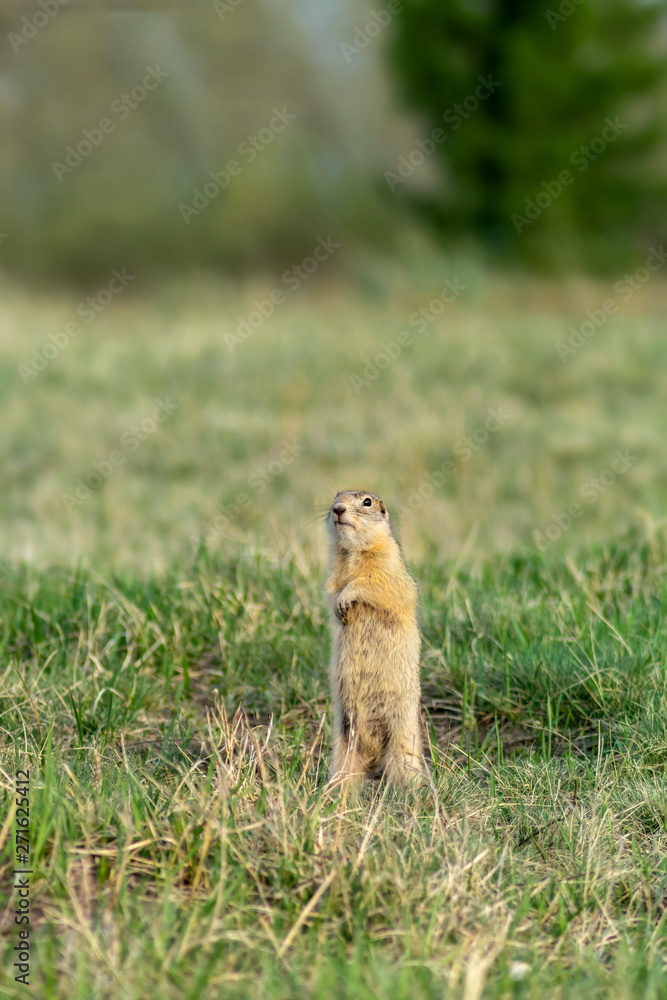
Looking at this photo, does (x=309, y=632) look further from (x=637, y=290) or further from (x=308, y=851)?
(x=637, y=290)

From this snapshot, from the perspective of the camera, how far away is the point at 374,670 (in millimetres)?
3258

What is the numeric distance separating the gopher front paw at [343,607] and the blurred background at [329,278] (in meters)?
1.57

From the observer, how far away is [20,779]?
2795mm

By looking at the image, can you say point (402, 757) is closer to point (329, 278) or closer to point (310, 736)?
point (310, 736)

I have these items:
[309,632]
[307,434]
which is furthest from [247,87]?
[309,632]

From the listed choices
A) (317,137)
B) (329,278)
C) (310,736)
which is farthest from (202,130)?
(310,736)

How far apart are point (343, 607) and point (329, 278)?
1728 cm

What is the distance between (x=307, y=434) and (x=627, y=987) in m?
7.26

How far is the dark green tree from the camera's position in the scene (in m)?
18.0

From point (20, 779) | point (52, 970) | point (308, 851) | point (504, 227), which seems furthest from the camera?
point (504, 227)

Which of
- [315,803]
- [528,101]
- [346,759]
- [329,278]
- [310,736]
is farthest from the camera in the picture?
[329,278]

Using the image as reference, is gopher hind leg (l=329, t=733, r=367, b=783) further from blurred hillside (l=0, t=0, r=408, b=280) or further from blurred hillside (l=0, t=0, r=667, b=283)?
blurred hillside (l=0, t=0, r=408, b=280)

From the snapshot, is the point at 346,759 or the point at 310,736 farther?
the point at 310,736

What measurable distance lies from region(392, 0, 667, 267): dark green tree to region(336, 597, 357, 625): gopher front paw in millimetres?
16291
